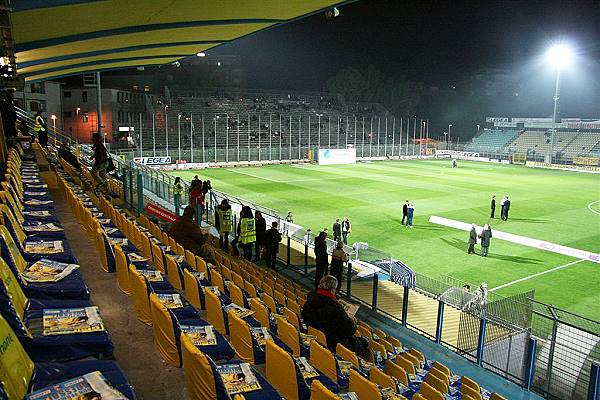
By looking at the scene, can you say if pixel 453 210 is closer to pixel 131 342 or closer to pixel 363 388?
pixel 363 388

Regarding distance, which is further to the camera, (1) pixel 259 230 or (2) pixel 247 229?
(1) pixel 259 230

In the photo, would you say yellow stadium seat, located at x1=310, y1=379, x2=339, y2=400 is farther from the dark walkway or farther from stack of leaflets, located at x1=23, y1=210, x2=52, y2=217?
stack of leaflets, located at x1=23, y1=210, x2=52, y2=217

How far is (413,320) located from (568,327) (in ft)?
11.3

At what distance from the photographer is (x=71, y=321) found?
3.66 meters

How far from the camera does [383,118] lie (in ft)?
278

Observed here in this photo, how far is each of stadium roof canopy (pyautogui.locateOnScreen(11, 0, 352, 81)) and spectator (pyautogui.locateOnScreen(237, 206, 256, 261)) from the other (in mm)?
4686

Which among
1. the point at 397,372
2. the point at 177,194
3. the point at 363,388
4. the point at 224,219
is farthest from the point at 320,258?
the point at 177,194

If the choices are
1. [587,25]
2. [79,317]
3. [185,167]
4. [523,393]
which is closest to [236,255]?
[523,393]

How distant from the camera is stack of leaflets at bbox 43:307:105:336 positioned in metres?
3.50

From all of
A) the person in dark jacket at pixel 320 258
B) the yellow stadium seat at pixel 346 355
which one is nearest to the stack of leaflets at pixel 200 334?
the yellow stadium seat at pixel 346 355

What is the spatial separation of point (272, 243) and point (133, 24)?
6118 mm

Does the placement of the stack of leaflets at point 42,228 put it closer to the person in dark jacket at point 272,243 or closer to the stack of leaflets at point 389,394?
the stack of leaflets at point 389,394

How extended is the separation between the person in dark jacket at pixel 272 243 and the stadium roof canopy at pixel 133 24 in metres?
5.12

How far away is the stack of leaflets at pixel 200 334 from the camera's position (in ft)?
13.7
